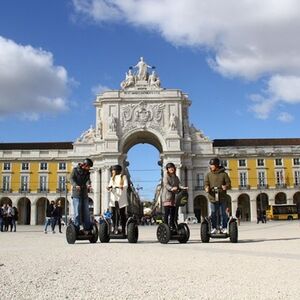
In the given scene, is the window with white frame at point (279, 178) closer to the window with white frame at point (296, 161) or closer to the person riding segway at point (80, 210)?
the window with white frame at point (296, 161)

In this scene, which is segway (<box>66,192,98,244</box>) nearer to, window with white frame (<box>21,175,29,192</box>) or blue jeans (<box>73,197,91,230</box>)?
blue jeans (<box>73,197,91,230</box>)

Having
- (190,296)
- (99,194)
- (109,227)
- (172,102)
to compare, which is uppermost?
(172,102)

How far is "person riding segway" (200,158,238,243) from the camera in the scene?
12.3 metres

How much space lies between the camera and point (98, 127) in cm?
7094

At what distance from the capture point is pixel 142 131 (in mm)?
68812

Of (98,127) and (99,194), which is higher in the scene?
(98,127)

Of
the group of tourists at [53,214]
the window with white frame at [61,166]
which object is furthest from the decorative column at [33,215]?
the group of tourists at [53,214]

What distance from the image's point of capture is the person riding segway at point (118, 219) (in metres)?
12.4

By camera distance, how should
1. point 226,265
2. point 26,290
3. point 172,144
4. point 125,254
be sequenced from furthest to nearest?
1. point 172,144
2. point 125,254
3. point 226,265
4. point 26,290

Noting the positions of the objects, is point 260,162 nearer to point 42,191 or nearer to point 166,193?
point 42,191

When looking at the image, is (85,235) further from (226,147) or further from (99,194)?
(226,147)

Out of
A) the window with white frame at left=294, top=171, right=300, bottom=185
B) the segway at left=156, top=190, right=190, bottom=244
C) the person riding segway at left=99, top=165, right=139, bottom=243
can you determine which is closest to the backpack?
the segway at left=156, top=190, right=190, bottom=244

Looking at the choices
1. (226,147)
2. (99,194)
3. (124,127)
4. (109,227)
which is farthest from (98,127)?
(109,227)

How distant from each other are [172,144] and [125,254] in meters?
58.5
